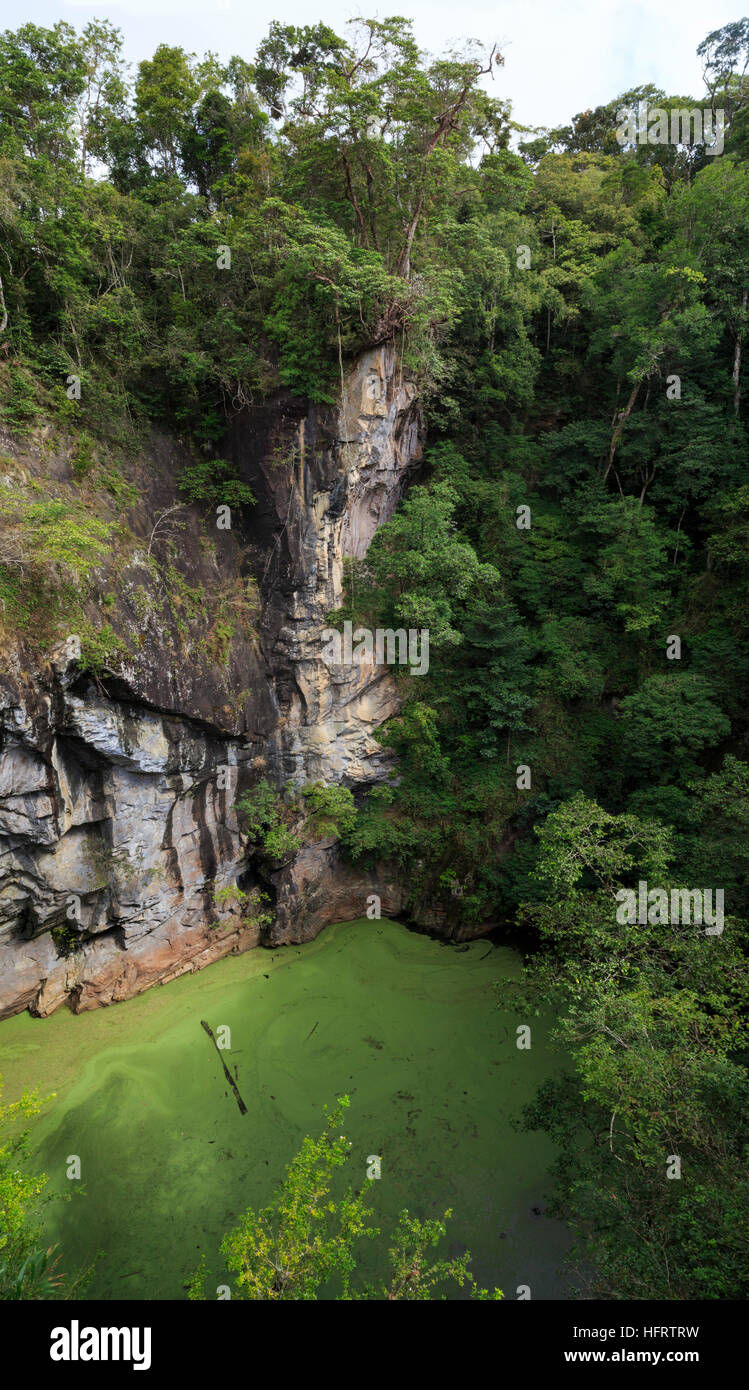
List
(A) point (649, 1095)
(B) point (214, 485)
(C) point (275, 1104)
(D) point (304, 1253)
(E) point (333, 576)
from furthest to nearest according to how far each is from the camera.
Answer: (E) point (333, 576)
(B) point (214, 485)
(C) point (275, 1104)
(A) point (649, 1095)
(D) point (304, 1253)

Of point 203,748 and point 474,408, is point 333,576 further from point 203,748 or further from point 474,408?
point 474,408

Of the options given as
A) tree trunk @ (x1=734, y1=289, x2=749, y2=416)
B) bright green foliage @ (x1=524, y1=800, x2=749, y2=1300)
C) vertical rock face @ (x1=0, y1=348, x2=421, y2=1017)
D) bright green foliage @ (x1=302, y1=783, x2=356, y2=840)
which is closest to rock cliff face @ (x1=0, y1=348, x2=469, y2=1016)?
vertical rock face @ (x1=0, y1=348, x2=421, y2=1017)

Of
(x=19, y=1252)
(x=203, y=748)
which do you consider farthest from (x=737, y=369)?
(x=19, y=1252)

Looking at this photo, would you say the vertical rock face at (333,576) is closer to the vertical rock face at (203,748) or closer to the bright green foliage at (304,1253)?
the vertical rock face at (203,748)

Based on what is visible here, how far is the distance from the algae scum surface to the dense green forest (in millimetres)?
1054

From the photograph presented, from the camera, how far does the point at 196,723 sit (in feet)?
36.1

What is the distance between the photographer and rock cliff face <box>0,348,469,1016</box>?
9344 millimetres

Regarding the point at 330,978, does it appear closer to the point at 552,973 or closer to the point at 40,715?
the point at 552,973

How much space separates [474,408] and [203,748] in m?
11.1

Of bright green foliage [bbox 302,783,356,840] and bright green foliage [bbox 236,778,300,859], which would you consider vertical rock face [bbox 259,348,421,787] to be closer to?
bright green foliage [bbox 302,783,356,840]

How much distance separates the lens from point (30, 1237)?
19.6 feet

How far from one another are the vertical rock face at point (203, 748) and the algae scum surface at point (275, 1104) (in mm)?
1086
